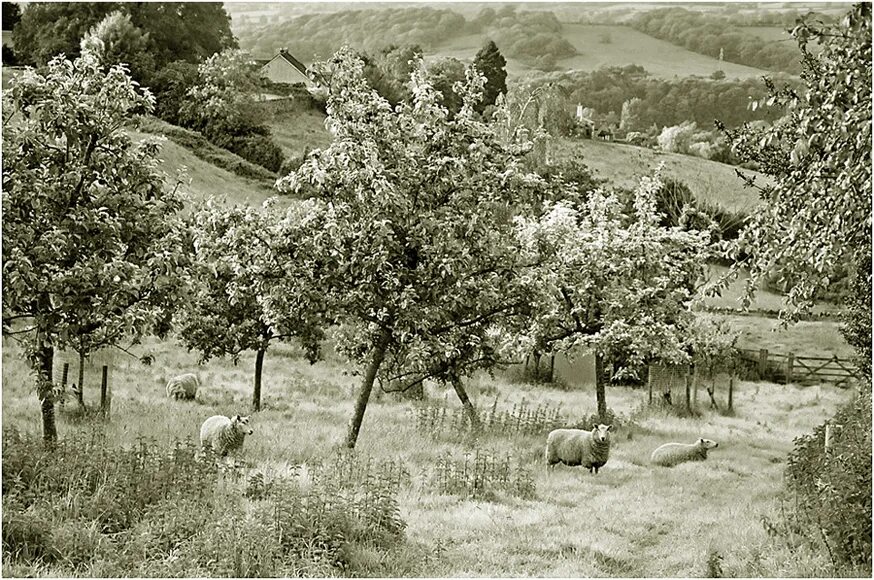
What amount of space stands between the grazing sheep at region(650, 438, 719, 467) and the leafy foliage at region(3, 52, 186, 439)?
13.3 meters

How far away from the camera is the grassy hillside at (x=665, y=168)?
53.6m

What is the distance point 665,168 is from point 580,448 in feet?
103

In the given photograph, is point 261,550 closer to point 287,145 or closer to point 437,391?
point 437,391

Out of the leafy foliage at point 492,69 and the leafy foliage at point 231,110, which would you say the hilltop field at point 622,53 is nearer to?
the leafy foliage at point 492,69

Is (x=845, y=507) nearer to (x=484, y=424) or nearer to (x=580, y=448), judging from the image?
(x=580, y=448)

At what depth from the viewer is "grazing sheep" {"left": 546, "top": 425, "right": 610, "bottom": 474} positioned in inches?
768

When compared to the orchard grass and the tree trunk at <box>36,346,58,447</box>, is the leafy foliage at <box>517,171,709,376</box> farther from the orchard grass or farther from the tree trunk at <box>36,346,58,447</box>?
the tree trunk at <box>36,346,58,447</box>

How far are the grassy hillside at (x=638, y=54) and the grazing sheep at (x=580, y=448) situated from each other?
14.6 metres

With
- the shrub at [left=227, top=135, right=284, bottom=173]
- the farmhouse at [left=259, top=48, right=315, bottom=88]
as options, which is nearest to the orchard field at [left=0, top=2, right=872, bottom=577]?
the shrub at [left=227, top=135, right=284, bottom=173]

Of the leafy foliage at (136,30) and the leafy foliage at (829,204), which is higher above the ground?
the leafy foliage at (136,30)

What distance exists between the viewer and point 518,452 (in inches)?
832

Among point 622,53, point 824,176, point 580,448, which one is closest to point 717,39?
point 622,53

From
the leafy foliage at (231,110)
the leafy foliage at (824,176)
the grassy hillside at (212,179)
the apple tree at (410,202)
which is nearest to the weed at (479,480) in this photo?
the apple tree at (410,202)

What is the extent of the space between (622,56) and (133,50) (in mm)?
35337
